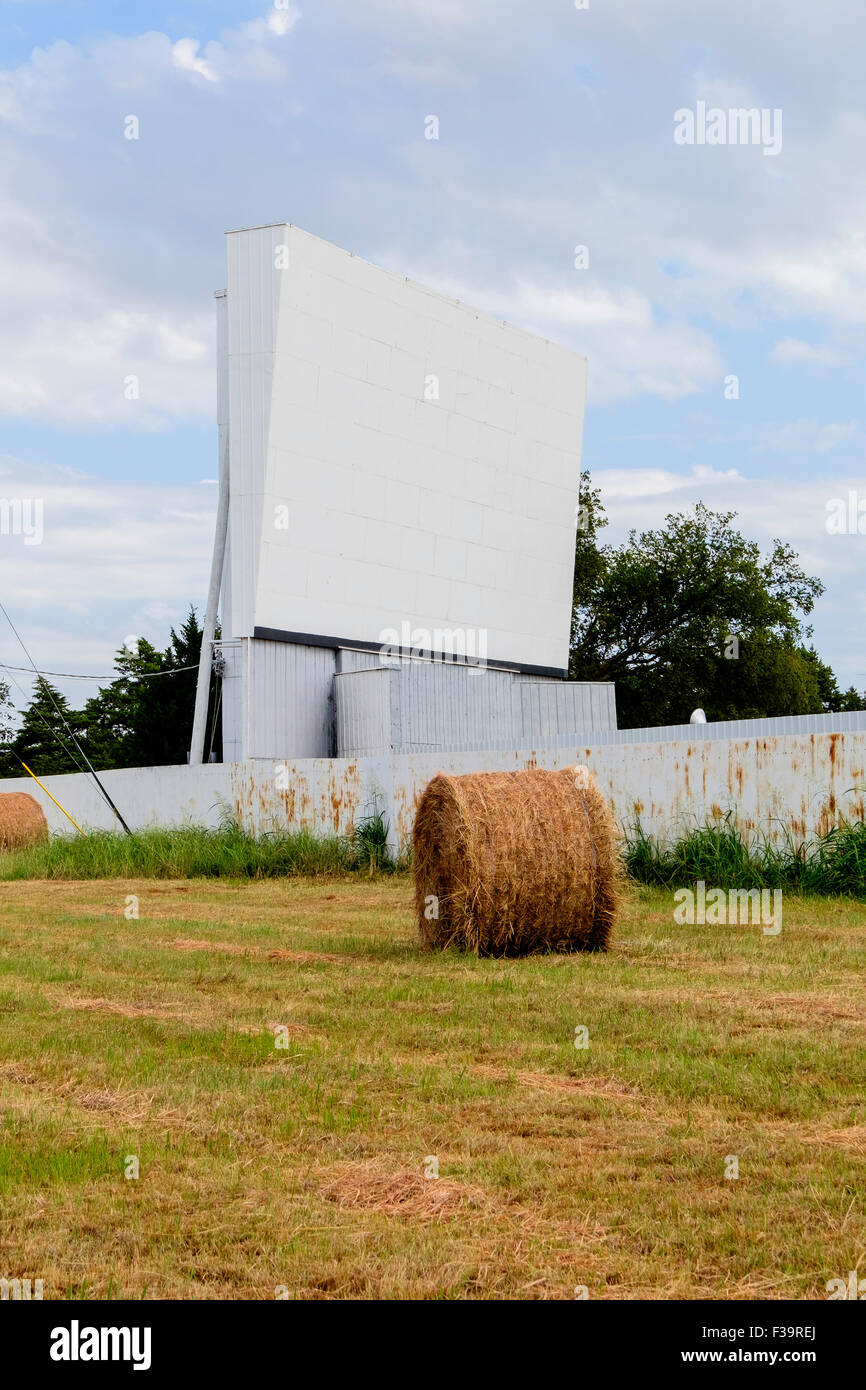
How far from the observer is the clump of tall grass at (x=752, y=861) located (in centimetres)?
1333

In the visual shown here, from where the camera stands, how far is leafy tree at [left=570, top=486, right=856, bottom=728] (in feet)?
135

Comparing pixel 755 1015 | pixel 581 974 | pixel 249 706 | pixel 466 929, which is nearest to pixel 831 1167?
pixel 755 1015

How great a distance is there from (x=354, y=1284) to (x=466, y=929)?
6.45 meters

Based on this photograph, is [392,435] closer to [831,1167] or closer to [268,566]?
[268,566]

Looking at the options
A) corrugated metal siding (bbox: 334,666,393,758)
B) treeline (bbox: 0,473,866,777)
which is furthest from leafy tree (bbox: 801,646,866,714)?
corrugated metal siding (bbox: 334,666,393,758)

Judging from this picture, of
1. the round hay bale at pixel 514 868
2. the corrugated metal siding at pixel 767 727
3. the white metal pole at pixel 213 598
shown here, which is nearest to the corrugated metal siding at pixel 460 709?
the white metal pole at pixel 213 598

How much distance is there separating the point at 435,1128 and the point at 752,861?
32.2 ft

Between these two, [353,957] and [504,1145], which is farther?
[353,957]

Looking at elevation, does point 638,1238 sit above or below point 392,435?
below

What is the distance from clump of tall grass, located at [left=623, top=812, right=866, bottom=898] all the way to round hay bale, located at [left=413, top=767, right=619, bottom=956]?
3.84m

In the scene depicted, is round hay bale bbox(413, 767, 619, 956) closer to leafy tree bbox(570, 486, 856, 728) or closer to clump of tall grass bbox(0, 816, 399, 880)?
clump of tall grass bbox(0, 816, 399, 880)

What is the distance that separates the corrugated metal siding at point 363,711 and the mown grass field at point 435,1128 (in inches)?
671

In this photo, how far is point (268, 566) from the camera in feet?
84.5

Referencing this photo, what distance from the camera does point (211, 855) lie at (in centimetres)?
1944
